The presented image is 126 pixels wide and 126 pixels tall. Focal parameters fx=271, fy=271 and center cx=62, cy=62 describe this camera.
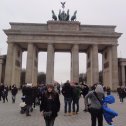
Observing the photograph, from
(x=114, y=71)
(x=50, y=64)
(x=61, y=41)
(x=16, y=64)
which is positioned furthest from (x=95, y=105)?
(x=16, y=64)

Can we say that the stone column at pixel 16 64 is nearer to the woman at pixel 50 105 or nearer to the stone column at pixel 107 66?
the stone column at pixel 107 66

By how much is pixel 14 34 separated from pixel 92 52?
1972 centimetres

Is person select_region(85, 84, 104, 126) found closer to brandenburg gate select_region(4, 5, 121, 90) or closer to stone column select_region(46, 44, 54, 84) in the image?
brandenburg gate select_region(4, 5, 121, 90)

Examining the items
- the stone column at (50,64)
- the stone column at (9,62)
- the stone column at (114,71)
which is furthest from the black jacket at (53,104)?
the stone column at (114,71)

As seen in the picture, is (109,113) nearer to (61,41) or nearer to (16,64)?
(61,41)

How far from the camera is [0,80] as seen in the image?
69.4 metres

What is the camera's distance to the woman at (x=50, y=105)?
823 cm

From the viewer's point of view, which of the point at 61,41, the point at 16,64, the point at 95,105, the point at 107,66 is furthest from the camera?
the point at 107,66

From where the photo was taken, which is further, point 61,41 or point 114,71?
point 61,41

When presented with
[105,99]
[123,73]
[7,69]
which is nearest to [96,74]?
[123,73]

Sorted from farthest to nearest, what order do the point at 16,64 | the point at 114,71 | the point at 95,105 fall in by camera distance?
the point at 16,64, the point at 114,71, the point at 95,105

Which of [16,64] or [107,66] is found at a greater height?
[16,64]

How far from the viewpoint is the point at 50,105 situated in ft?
27.0

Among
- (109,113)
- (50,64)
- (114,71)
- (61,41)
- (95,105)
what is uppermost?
Result: (61,41)
